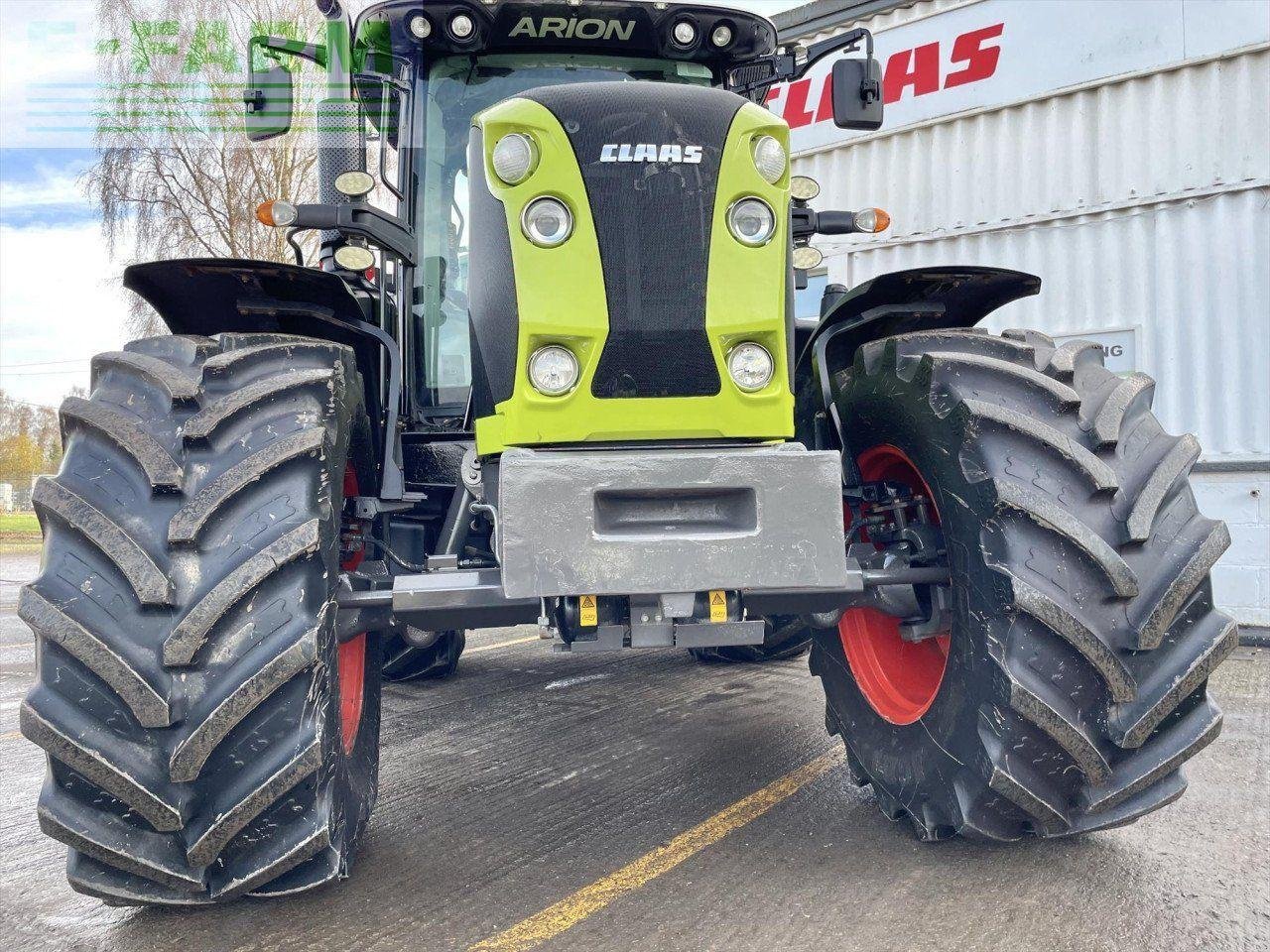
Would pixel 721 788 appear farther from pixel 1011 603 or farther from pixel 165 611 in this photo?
pixel 165 611

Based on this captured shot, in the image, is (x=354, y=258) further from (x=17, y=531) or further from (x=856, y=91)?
(x=17, y=531)

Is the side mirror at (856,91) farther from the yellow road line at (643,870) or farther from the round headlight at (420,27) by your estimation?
the yellow road line at (643,870)

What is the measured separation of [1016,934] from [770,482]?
1228 mm

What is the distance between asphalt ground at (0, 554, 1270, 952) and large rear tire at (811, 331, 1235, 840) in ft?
0.77

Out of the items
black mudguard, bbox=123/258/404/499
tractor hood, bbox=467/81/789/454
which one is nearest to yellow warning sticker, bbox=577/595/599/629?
tractor hood, bbox=467/81/789/454

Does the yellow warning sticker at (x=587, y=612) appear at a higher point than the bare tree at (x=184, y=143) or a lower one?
lower

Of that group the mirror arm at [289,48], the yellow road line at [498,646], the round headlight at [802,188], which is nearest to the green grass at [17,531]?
the yellow road line at [498,646]

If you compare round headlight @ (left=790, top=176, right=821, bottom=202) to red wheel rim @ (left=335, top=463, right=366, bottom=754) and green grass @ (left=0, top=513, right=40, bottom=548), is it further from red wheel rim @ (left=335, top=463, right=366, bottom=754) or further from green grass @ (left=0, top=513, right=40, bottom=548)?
green grass @ (left=0, top=513, right=40, bottom=548)

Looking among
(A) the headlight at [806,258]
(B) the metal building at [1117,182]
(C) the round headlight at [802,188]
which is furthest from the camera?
(B) the metal building at [1117,182]

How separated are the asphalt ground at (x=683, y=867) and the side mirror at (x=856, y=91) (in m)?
2.37

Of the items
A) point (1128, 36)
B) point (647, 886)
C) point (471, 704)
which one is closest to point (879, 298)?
point (647, 886)

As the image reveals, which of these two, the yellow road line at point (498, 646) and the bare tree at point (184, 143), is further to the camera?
the bare tree at point (184, 143)

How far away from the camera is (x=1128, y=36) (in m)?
7.65

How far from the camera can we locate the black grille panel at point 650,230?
8.79 ft
